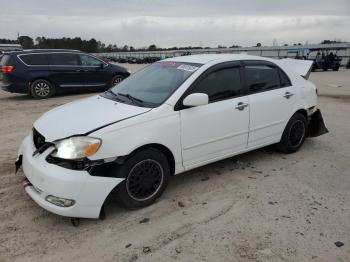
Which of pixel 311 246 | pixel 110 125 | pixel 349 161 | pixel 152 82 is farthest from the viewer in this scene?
Answer: pixel 349 161

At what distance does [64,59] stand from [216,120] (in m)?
9.46

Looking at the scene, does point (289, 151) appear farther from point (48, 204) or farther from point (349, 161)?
point (48, 204)

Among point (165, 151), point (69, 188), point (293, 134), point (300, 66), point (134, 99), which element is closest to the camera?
point (69, 188)

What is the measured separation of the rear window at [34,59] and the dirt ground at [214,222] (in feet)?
24.4

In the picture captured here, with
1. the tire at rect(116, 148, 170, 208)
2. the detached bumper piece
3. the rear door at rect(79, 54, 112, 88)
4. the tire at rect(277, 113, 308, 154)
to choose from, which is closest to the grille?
the tire at rect(116, 148, 170, 208)

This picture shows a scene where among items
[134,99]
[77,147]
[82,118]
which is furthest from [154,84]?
[77,147]

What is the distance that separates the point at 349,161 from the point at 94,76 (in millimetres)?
9721

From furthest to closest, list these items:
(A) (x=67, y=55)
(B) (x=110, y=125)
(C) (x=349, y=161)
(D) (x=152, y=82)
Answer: (A) (x=67, y=55)
(C) (x=349, y=161)
(D) (x=152, y=82)
(B) (x=110, y=125)

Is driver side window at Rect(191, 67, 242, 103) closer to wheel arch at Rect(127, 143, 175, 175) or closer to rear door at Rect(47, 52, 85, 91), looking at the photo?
wheel arch at Rect(127, 143, 175, 175)

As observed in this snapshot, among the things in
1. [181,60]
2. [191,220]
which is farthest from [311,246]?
[181,60]

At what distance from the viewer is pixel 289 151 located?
5746mm

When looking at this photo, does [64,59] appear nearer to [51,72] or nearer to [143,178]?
[51,72]

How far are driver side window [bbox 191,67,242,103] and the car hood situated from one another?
2.95ft

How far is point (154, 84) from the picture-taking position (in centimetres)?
459
